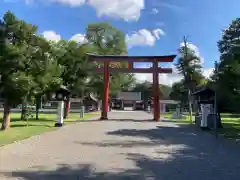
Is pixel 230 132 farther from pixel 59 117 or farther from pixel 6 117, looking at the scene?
pixel 6 117

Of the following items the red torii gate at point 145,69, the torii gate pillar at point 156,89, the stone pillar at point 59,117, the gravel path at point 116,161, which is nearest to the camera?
the gravel path at point 116,161

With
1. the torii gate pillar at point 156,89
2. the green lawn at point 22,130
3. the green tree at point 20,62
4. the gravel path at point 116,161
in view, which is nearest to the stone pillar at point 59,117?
the green lawn at point 22,130

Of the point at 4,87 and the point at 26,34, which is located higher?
the point at 26,34

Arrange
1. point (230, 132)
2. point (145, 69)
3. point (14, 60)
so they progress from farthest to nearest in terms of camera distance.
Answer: point (145, 69), point (230, 132), point (14, 60)

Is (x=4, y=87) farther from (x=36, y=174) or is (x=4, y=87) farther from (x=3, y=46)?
(x=36, y=174)

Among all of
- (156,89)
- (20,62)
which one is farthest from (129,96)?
(20,62)

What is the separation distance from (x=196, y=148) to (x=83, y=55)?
1821 centimetres

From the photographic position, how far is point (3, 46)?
14.6 metres

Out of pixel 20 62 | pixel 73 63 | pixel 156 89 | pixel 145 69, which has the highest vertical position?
pixel 73 63

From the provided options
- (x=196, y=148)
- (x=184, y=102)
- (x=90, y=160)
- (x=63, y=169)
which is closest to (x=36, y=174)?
(x=63, y=169)

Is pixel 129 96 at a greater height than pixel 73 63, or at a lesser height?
lesser

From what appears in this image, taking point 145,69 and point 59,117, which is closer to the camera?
point 59,117

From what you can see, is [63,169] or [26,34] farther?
[26,34]

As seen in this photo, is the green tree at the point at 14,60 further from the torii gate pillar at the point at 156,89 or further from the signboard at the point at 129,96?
the signboard at the point at 129,96
